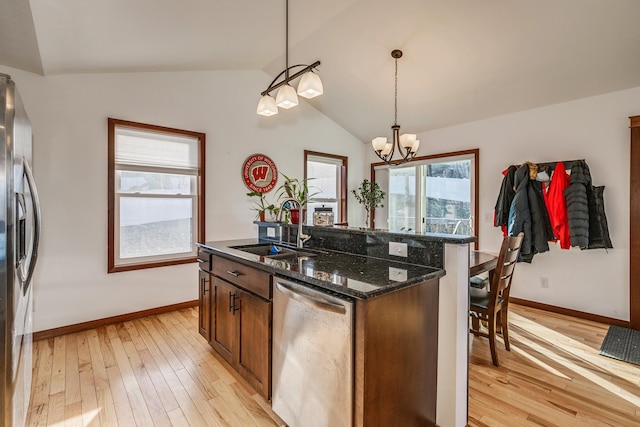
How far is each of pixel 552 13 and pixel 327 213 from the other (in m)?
2.53

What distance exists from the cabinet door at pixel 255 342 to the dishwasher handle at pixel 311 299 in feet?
0.69

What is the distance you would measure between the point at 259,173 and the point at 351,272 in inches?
120

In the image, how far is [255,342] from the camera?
1.94 m

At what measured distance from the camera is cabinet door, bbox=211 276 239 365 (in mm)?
2191

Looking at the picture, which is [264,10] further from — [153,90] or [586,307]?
[586,307]

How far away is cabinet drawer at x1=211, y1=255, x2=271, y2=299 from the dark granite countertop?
6 cm

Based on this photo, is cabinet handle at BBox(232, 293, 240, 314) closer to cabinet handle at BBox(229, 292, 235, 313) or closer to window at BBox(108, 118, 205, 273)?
cabinet handle at BBox(229, 292, 235, 313)

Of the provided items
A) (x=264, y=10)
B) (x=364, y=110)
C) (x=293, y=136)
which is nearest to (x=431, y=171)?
(x=364, y=110)

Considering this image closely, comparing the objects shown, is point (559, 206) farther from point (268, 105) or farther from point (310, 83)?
point (268, 105)

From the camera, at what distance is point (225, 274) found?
2293 millimetres

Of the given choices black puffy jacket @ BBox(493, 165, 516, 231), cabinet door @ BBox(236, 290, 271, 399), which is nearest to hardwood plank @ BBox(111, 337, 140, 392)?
cabinet door @ BBox(236, 290, 271, 399)

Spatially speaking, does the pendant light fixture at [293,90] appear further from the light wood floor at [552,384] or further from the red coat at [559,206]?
the red coat at [559,206]

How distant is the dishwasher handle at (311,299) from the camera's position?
1.39 meters

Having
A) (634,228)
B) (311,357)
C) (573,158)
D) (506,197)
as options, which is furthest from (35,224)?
(634,228)
